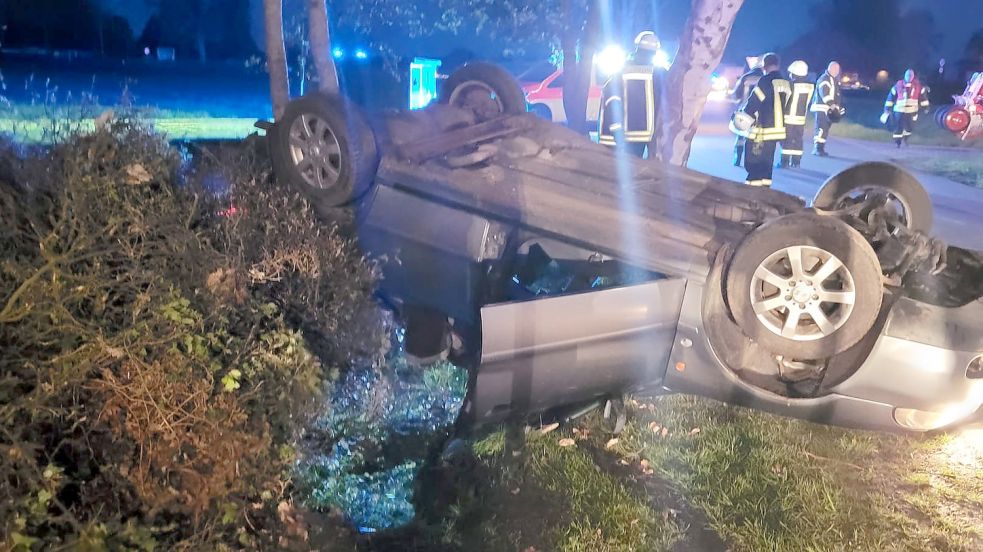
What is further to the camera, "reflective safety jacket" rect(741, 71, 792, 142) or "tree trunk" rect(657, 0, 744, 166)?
"reflective safety jacket" rect(741, 71, 792, 142)

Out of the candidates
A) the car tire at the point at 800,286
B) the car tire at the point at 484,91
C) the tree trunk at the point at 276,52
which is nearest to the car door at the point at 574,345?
the car tire at the point at 800,286

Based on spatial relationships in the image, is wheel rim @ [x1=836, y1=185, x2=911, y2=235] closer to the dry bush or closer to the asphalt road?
the asphalt road

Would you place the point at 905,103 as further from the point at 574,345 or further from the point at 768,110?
the point at 574,345

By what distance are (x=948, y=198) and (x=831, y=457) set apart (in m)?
8.07

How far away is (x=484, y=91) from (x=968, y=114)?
15589 mm

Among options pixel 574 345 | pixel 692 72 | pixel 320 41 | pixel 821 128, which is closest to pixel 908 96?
pixel 821 128

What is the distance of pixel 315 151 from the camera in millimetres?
4160

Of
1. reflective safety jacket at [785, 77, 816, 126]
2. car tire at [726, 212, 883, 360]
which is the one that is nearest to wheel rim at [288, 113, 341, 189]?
car tire at [726, 212, 883, 360]

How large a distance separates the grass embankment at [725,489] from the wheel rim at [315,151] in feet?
5.90

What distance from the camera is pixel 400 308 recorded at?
3795 mm

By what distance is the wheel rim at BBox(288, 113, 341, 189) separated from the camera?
4055 mm

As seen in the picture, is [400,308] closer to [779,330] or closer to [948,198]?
[779,330]

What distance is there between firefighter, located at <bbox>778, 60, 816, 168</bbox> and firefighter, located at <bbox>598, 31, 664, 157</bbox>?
3.46m

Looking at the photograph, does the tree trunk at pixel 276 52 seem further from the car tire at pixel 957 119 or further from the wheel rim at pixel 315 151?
the car tire at pixel 957 119
